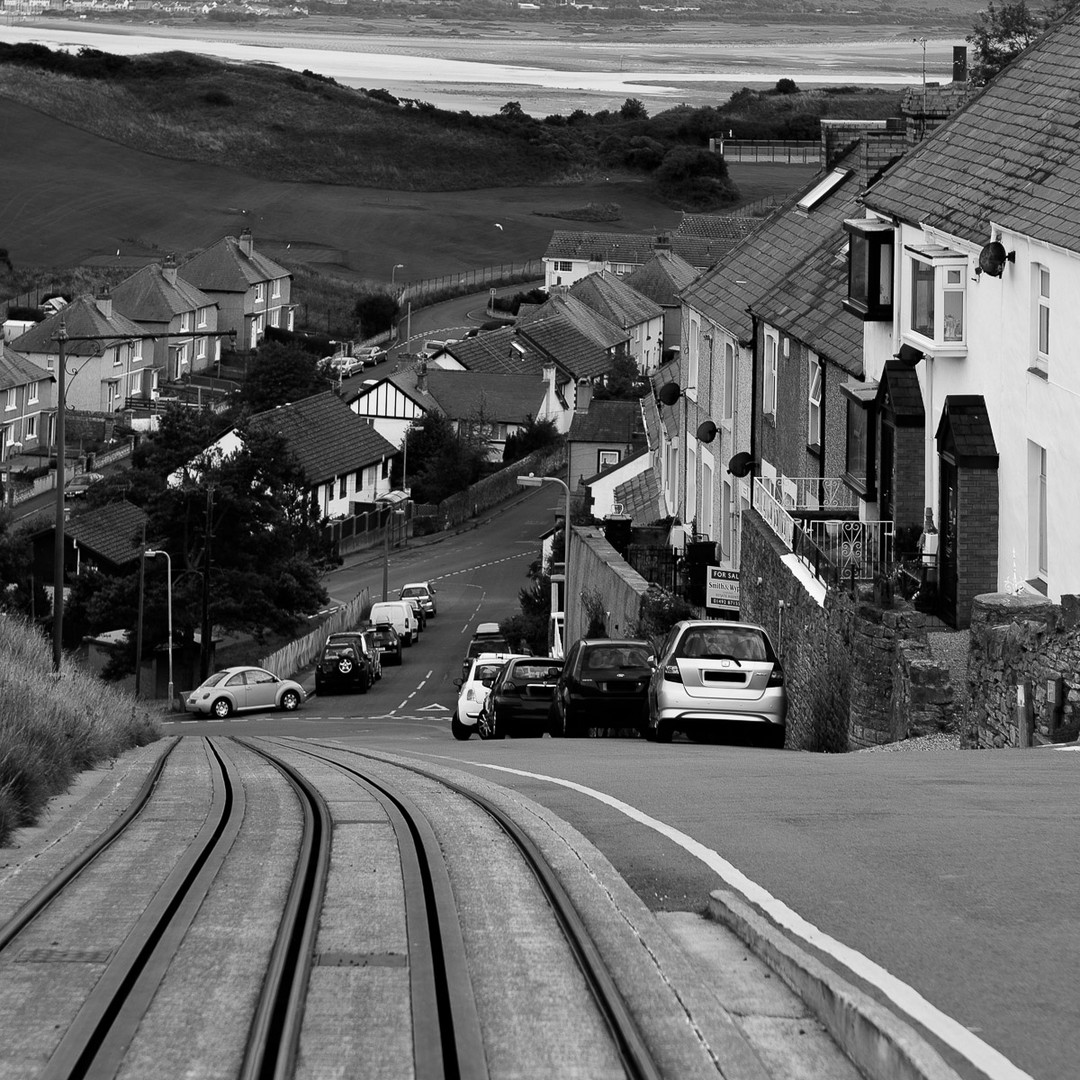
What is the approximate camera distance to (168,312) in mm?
117500

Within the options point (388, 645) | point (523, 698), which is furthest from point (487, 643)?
point (523, 698)

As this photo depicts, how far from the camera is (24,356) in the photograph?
344ft

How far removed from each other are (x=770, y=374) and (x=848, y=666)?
47.0 ft

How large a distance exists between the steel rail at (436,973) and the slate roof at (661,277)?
394 ft

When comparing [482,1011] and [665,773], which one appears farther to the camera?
[665,773]

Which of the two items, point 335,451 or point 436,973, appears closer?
point 436,973

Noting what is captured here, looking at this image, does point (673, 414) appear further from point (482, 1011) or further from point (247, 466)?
point (482, 1011)

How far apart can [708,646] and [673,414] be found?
28.9 meters

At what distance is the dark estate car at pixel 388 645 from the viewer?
60.2 m

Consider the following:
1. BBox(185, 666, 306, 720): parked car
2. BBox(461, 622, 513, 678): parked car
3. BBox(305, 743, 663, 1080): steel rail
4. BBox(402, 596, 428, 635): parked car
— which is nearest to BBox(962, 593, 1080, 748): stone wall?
BBox(305, 743, 663, 1080): steel rail

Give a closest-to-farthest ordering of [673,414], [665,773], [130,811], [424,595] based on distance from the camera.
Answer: [130,811] < [665,773] < [673,414] < [424,595]

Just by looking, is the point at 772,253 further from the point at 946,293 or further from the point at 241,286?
the point at 241,286

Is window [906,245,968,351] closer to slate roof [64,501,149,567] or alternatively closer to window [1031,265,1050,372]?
window [1031,265,1050,372]

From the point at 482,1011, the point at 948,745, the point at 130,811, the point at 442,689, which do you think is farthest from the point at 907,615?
the point at 442,689
